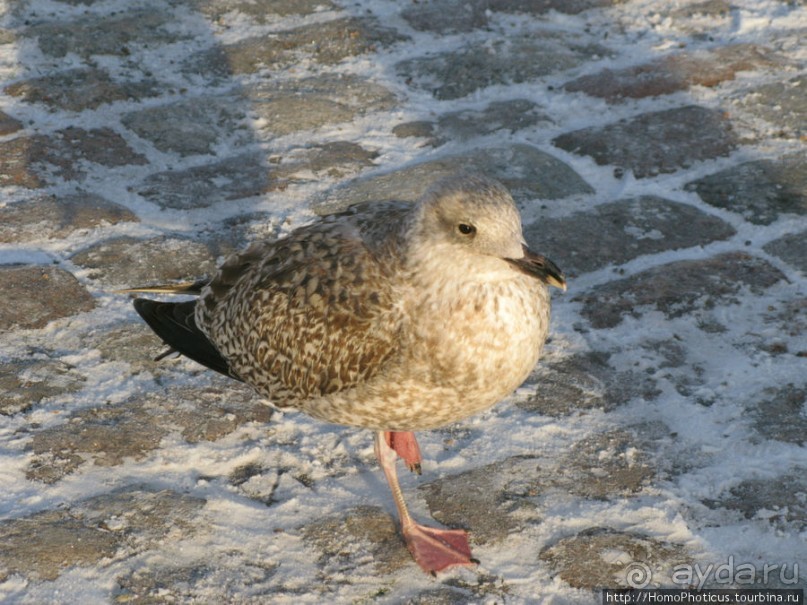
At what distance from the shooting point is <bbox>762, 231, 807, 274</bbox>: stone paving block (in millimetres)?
5211

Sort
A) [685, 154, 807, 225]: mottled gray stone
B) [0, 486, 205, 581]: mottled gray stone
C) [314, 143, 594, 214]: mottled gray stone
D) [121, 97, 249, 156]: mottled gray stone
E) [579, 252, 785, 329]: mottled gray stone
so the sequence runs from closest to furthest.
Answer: [0, 486, 205, 581]: mottled gray stone → [579, 252, 785, 329]: mottled gray stone → [685, 154, 807, 225]: mottled gray stone → [314, 143, 594, 214]: mottled gray stone → [121, 97, 249, 156]: mottled gray stone

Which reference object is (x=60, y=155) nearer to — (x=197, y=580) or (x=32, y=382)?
(x=32, y=382)

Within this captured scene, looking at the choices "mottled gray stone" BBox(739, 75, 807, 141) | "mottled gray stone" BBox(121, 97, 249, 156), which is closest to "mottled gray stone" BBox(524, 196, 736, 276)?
"mottled gray stone" BBox(739, 75, 807, 141)

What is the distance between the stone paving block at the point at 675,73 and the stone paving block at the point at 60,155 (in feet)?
8.90

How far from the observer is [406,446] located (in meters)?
4.27

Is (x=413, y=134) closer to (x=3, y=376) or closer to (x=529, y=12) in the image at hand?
(x=529, y=12)

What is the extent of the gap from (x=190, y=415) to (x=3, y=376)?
2.67 ft

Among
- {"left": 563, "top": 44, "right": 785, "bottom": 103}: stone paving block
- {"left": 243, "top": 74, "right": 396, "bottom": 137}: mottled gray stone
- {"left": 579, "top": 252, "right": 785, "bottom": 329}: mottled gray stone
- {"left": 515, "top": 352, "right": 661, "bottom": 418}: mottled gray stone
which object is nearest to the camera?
{"left": 515, "top": 352, "right": 661, "bottom": 418}: mottled gray stone

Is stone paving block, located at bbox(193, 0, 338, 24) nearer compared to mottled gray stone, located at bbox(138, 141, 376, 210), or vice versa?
mottled gray stone, located at bbox(138, 141, 376, 210)

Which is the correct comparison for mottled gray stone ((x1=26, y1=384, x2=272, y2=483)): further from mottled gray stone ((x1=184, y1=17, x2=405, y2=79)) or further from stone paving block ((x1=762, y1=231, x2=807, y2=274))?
mottled gray stone ((x1=184, y1=17, x2=405, y2=79))

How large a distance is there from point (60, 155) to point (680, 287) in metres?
3.38

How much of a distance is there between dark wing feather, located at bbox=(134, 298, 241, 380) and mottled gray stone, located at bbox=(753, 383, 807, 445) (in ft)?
6.99

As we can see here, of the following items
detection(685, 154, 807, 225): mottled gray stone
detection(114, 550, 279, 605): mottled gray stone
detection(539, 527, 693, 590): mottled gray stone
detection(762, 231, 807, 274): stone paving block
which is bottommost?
detection(539, 527, 693, 590): mottled gray stone

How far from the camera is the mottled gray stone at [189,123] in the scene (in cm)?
611
